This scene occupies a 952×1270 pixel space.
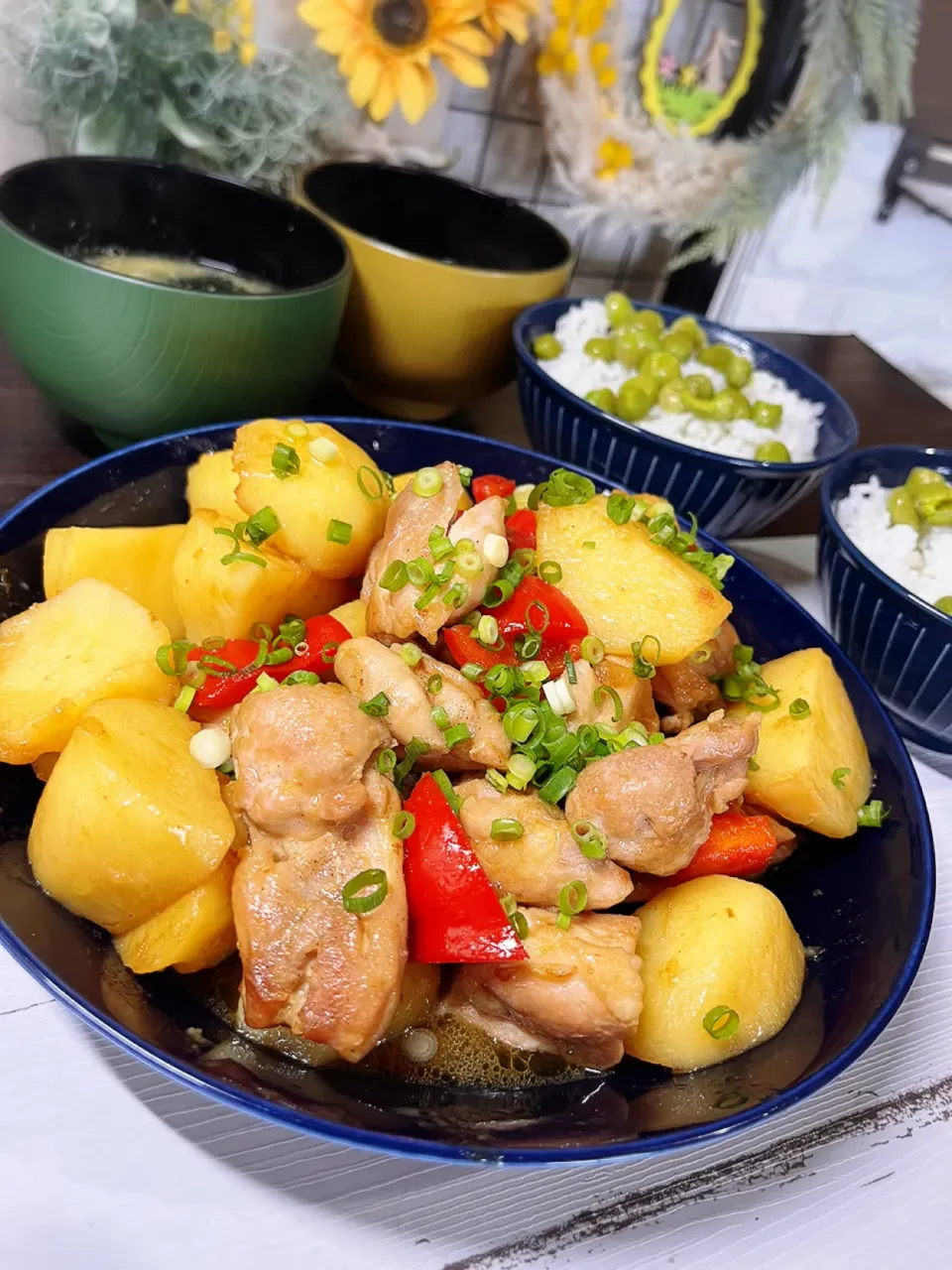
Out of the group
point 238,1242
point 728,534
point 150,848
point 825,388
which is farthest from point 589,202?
point 238,1242

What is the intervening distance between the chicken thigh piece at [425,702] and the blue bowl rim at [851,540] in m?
0.86

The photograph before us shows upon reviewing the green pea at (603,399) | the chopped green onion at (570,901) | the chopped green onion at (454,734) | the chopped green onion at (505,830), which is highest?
the green pea at (603,399)

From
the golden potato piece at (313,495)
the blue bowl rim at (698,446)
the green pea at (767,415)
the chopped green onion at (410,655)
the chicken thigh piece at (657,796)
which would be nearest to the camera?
the chicken thigh piece at (657,796)

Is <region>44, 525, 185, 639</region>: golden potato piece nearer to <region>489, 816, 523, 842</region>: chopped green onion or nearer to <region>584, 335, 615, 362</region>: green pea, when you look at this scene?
<region>489, 816, 523, 842</region>: chopped green onion

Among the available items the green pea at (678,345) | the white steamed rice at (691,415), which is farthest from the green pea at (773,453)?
the green pea at (678,345)

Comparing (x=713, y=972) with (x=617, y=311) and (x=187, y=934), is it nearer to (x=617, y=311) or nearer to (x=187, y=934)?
(x=187, y=934)

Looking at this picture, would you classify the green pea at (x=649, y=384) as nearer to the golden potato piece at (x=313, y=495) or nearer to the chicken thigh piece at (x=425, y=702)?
the golden potato piece at (x=313, y=495)

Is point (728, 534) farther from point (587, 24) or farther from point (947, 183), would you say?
point (947, 183)

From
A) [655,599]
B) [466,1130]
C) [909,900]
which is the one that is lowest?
[466,1130]

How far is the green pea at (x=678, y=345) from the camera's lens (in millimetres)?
2324

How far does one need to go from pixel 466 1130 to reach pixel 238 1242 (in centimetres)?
28

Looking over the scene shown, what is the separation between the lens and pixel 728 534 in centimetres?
212

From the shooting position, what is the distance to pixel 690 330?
2398 mm

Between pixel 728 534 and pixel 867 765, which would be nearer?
pixel 867 765
